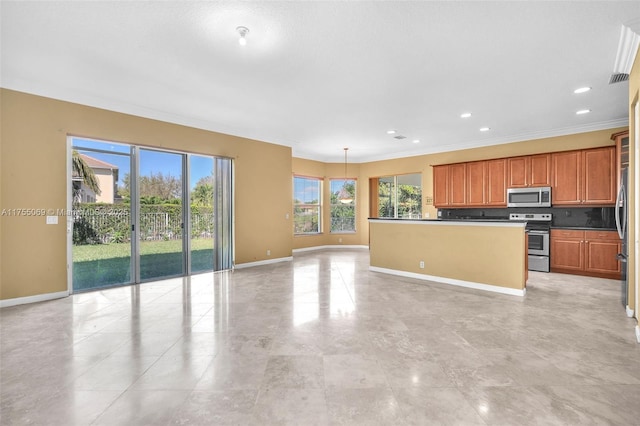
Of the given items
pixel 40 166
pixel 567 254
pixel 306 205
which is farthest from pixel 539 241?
pixel 40 166

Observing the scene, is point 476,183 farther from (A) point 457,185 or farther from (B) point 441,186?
(B) point 441,186

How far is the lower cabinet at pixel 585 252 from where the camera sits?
542cm

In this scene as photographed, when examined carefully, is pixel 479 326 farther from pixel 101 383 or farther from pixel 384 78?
pixel 101 383

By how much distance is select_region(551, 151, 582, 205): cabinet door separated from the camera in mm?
5840

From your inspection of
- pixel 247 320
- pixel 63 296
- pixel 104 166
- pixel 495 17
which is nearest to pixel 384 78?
pixel 495 17

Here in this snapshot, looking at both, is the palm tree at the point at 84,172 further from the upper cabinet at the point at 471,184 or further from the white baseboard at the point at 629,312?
the white baseboard at the point at 629,312

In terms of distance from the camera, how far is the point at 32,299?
4.11 meters

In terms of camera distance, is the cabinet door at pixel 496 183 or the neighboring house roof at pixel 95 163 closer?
the neighboring house roof at pixel 95 163

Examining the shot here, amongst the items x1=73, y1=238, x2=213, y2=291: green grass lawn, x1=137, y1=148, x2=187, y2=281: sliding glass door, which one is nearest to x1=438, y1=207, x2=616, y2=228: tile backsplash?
x1=73, y1=238, x2=213, y2=291: green grass lawn

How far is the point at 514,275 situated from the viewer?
448cm

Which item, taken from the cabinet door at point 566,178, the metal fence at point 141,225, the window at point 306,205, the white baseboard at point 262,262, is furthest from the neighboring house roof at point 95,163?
the cabinet door at point 566,178

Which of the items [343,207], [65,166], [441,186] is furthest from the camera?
[343,207]

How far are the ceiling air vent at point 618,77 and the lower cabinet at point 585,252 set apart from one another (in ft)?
9.61

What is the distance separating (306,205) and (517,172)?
5591 millimetres
